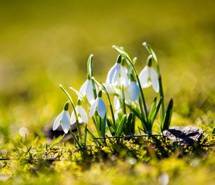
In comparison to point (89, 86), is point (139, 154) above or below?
below

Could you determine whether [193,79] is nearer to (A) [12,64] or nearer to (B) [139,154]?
(B) [139,154]

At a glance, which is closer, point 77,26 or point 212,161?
point 212,161

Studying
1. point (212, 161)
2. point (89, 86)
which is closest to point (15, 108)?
point (89, 86)

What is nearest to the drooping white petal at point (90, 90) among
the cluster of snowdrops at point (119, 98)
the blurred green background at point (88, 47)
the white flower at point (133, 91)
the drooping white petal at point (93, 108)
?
the cluster of snowdrops at point (119, 98)

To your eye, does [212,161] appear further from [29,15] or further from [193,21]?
[29,15]

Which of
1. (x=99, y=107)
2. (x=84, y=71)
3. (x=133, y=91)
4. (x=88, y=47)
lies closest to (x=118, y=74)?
(x=133, y=91)

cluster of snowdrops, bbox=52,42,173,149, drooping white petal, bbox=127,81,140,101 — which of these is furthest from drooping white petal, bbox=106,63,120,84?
drooping white petal, bbox=127,81,140,101

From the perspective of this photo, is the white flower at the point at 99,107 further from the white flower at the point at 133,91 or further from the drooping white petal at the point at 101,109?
the white flower at the point at 133,91

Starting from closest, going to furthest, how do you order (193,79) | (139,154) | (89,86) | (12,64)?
(139,154) < (89,86) < (193,79) < (12,64)

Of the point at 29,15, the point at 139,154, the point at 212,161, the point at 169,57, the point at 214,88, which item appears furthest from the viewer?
the point at 29,15
